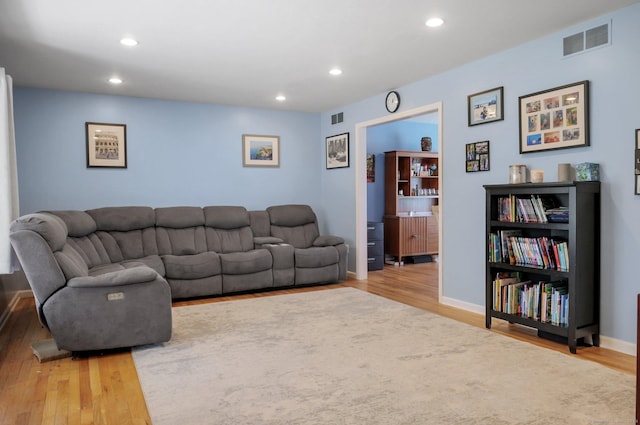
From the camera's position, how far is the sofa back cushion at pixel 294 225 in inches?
250

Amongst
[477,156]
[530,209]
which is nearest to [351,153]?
[477,156]

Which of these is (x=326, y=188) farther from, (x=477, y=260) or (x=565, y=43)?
(x=565, y=43)

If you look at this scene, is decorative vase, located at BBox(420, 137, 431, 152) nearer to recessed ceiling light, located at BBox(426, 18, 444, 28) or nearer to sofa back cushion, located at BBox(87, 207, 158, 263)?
recessed ceiling light, located at BBox(426, 18, 444, 28)

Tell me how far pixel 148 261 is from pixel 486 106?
12.5 ft

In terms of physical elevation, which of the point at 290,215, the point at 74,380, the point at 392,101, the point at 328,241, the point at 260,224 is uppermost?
the point at 392,101

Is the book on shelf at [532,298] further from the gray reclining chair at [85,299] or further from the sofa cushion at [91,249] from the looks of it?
the sofa cushion at [91,249]

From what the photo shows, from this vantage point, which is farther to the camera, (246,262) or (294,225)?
(294,225)

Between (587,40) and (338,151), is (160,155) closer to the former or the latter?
(338,151)

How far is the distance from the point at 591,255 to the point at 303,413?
94.4 inches

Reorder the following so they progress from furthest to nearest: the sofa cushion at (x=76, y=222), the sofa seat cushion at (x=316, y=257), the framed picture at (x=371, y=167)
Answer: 1. the framed picture at (x=371, y=167)
2. the sofa seat cushion at (x=316, y=257)
3. the sofa cushion at (x=76, y=222)

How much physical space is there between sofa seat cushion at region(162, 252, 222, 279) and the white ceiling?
197cm

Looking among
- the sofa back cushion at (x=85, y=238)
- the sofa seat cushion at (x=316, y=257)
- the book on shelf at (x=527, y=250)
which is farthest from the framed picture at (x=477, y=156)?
the sofa back cushion at (x=85, y=238)

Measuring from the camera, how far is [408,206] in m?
7.95

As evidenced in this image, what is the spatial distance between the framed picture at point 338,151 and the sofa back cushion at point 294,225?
2.76 feet
